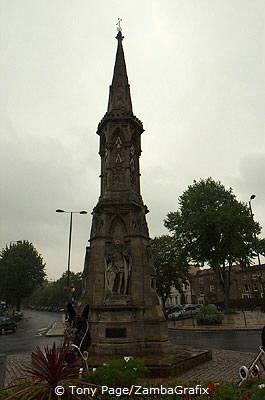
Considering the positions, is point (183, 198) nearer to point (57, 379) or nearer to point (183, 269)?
point (183, 269)

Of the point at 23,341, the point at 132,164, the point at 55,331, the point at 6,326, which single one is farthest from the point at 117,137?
the point at 6,326

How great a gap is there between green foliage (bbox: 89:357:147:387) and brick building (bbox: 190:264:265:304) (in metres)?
60.5

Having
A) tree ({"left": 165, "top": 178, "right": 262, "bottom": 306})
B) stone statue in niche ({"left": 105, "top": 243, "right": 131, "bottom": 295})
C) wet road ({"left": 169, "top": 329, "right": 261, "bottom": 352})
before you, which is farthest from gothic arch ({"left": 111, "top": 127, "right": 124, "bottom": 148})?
tree ({"left": 165, "top": 178, "right": 262, "bottom": 306})

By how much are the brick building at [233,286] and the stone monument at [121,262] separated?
52.8 metres

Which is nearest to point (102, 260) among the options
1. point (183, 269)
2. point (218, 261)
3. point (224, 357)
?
point (224, 357)

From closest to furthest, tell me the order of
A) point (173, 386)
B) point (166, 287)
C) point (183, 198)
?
point (173, 386) → point (183, 198) → point (166, 287)

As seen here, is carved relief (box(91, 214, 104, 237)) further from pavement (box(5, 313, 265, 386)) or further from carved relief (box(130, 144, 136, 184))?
pavement (box(5, 313, 265, 386))

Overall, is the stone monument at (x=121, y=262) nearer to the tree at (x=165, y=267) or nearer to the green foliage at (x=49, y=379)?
the green foliage at (x=49, y=379)

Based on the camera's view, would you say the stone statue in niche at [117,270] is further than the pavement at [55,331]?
No

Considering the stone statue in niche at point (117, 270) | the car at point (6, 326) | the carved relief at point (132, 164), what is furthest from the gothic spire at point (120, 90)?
the car at point (6, 326)

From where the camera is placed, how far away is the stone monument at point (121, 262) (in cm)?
1220

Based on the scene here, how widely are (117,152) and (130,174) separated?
4.51 ft

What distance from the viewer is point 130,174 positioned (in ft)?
49.8

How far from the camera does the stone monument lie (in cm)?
1220
